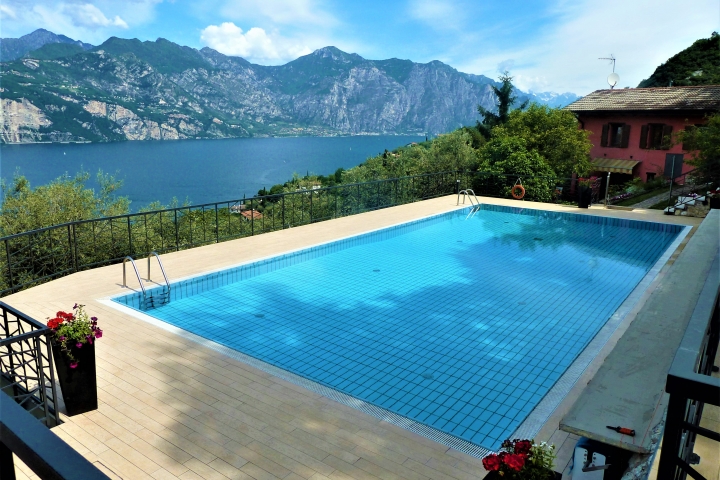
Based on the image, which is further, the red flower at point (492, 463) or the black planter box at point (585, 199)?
the black planter box at point (585, 199)

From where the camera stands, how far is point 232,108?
150 meters

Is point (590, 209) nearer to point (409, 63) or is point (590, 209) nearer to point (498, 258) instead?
point (498, 258)

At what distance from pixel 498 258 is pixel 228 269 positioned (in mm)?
5436

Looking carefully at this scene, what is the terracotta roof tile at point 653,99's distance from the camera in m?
21.8

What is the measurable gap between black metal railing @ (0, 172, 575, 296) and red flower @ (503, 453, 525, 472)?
814 cm

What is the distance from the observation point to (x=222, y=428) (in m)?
4.28

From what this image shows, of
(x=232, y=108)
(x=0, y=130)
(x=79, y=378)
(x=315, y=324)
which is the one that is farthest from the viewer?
(x=232, y=108)

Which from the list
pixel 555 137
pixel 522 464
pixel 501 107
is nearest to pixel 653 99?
pixel 555 137

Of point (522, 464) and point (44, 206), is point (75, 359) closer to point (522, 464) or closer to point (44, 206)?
point (522, 464)

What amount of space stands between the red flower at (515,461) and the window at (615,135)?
82.0ft

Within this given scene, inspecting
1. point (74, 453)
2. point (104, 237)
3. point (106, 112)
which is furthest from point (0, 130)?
point (74, 453)

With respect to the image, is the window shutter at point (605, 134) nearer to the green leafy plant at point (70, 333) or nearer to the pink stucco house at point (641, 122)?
the pink stucco house at point (641, 122)

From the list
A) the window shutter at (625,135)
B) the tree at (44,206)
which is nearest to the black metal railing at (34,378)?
the tree at (44,206)

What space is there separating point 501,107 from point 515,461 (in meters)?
42.3
